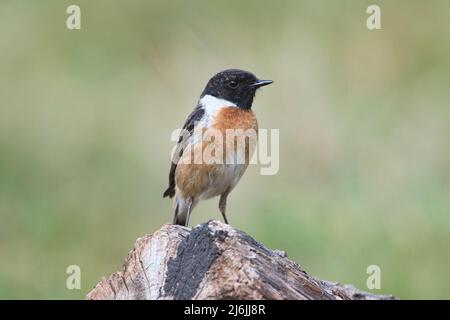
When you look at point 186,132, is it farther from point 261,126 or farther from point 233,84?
point 261,126

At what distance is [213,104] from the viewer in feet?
23.9

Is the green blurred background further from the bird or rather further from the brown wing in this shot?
the brown wing

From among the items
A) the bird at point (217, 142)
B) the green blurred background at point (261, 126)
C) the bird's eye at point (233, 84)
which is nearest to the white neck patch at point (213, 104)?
the bird at point (217, 142)

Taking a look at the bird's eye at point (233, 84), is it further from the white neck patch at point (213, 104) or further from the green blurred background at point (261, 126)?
the green blurred background at point (261, 126)

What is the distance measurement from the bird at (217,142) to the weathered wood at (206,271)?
2.19 meters

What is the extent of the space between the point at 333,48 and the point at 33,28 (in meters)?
3.79

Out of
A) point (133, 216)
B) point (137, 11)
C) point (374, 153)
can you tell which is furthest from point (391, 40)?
point (133, 216)

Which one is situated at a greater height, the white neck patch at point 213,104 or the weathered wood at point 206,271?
the white neck patch at point 213,104

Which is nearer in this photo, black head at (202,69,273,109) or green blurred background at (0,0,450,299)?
black head at (202,69,273,109)

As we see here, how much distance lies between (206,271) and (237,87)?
3362mm

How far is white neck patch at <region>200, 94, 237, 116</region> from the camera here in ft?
23.6

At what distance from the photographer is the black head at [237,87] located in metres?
7.34

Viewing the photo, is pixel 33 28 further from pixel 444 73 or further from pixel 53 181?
pixel 444 73

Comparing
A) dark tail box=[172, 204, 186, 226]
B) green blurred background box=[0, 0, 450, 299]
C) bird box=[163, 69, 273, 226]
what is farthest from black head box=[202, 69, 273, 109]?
green blurred background box=[0, 0, 450, 299]
